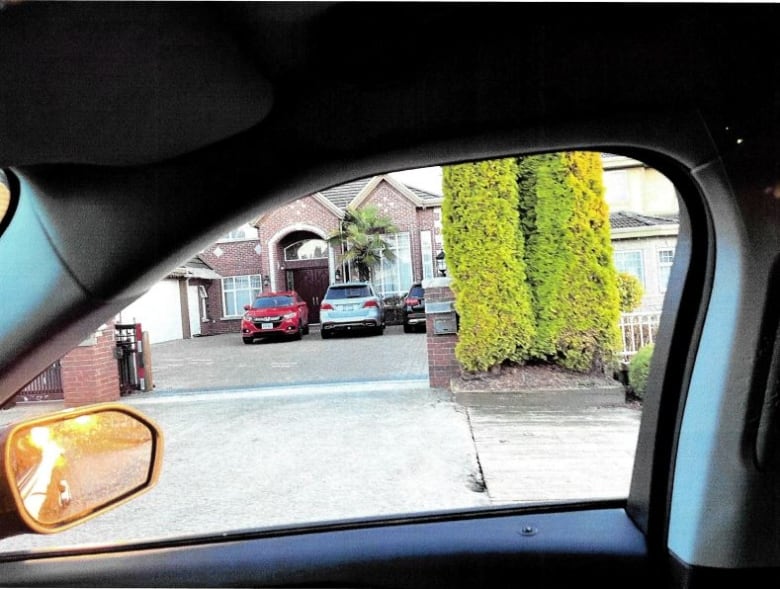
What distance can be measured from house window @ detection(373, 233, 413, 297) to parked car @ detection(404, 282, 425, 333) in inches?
104

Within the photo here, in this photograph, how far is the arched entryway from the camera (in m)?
17.8

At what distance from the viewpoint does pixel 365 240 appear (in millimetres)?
16797

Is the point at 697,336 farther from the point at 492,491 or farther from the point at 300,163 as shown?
the point at 492,491

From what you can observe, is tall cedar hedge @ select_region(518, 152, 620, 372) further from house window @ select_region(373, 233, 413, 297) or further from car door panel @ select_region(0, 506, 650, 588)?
house window @ select_region(373, 233, 413, 297)

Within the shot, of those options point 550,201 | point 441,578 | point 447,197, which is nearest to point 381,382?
point 447,197

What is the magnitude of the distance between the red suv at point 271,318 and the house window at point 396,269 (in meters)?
3.48

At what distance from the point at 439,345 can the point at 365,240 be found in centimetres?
997

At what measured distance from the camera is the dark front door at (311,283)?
18.1 meters

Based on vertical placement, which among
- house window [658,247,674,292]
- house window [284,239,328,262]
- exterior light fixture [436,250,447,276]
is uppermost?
house window [284,239,328,262]

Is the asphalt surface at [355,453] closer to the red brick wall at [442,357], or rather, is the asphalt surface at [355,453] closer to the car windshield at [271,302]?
the red brick wall at [442,357]

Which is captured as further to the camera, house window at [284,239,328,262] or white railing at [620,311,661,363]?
house window at [284,239,328,262]

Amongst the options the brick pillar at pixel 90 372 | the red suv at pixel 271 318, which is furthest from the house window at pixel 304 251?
the brick pillar at pixel 90 372

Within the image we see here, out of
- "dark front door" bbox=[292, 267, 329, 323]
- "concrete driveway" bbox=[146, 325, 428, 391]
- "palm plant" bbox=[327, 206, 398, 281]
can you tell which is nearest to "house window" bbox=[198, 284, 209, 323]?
"concrete driveway" bbox=[146, 325, 428, 391]

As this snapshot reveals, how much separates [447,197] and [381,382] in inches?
104
